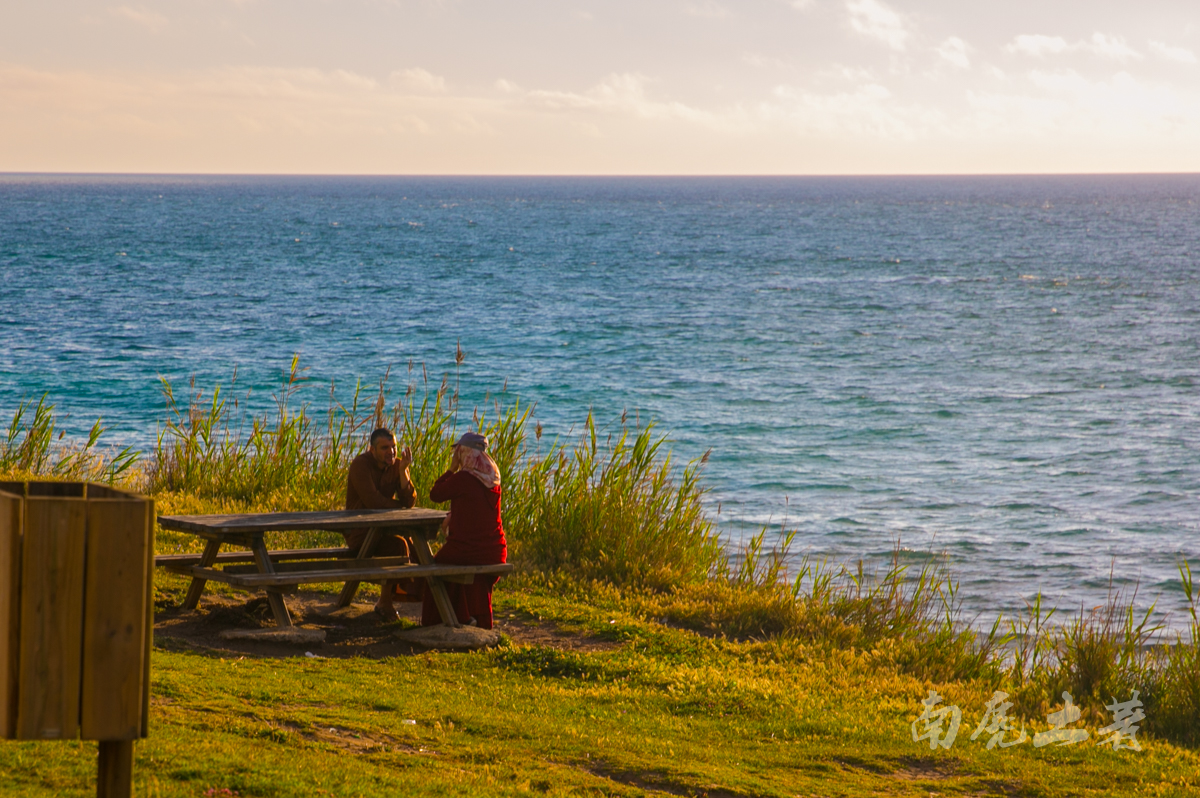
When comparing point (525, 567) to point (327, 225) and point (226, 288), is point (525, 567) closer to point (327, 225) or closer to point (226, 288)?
point (226, 288)

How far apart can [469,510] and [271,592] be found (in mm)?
1456

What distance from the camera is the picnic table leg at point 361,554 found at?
802cm

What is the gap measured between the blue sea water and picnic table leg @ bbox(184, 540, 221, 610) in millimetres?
7348

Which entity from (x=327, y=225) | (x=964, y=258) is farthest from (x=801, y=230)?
(x=327, y=225)

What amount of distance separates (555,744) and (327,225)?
112m

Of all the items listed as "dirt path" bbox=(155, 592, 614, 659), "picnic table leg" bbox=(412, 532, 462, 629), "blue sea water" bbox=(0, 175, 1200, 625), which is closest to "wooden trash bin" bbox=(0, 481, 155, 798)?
"dirt path" bbox=(155, 592, 614, 659)

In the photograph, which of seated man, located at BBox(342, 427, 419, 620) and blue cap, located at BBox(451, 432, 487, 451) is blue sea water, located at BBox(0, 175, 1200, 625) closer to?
seated man, located at BBox(342, 427, 419, 620)

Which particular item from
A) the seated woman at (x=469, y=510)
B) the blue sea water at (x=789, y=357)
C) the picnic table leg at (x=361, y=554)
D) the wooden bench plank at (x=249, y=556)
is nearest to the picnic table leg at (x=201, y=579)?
the wooden bench plank at (x=249, y=556)

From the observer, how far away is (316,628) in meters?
7.72

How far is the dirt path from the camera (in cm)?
720

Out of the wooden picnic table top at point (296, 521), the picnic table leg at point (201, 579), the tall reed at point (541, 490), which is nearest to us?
the wooden picnic table top at point (296, 521)

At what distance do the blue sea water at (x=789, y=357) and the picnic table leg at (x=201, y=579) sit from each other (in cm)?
735

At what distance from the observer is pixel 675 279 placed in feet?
215

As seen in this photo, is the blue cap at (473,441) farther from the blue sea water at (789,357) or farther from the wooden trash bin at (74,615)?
the blue sea water at (789,357)
